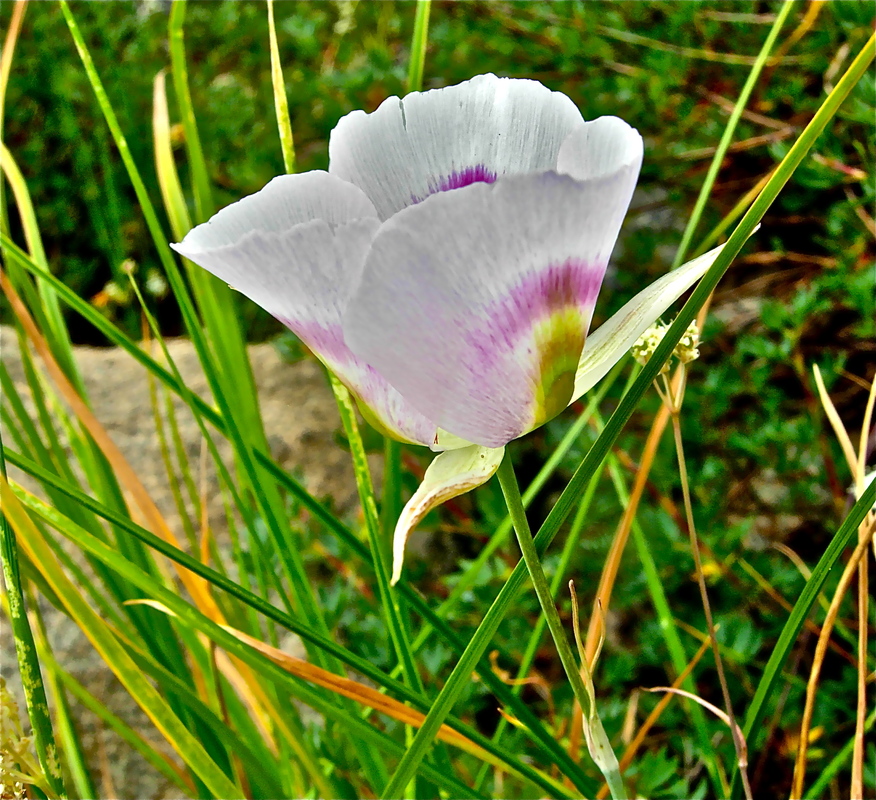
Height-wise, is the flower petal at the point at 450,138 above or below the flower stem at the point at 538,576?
above

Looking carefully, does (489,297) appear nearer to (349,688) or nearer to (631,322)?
(631,322)

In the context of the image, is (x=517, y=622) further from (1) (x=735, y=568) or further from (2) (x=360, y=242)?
(2) (x=360, y=242)

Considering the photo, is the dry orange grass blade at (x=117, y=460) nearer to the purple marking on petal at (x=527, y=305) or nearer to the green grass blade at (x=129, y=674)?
the green grass blade at (x=129, y=674)

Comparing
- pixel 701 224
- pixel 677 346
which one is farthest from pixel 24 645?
pixel 701 224

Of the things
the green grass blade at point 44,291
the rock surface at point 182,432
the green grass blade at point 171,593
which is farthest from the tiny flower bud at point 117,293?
the green grass blade at point 171,593

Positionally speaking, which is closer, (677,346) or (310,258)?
(310,258)

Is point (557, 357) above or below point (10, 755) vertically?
above

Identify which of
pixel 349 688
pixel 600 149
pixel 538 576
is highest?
pixel 600 149

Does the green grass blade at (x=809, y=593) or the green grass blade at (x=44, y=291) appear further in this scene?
the green grass blade at (x=44, y=291)
